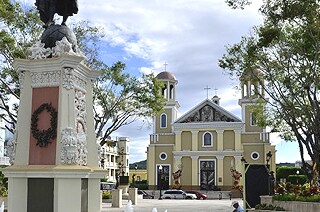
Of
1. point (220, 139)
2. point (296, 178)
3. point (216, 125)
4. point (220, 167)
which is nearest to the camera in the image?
point (296, 178)

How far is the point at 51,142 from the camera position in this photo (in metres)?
9.46

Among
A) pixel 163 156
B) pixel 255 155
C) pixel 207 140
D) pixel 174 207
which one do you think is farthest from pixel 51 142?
pixel 163 156

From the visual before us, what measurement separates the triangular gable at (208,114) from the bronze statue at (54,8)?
53.4 metres

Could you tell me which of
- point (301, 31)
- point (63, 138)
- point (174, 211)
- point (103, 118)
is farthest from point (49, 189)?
point (103, 118)

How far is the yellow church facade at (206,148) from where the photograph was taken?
201 ft

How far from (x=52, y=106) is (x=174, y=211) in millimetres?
16936

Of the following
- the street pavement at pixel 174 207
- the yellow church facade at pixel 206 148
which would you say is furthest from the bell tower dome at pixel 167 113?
the street pavement at pixel 174 207

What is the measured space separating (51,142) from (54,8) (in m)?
2.93

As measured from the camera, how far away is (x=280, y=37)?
72.4 feet

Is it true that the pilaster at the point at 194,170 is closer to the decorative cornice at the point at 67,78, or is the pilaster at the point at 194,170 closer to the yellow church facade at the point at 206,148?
the yellow church facade at the point at 206,148

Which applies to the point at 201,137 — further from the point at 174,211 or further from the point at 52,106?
the point at 52,106

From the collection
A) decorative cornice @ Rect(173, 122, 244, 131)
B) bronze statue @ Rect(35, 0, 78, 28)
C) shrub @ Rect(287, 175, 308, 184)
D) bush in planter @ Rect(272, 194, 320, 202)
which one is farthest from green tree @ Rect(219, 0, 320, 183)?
decorative cornice @ Rect(173, 122, 244, 131)

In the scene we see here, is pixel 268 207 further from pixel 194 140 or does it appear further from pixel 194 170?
pixel 194 140

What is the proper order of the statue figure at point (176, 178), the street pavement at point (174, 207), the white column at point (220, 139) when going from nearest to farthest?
the street pavement at point (174, 207) < the statue figure at point (176, 178) < the white column at point (220, 139)
